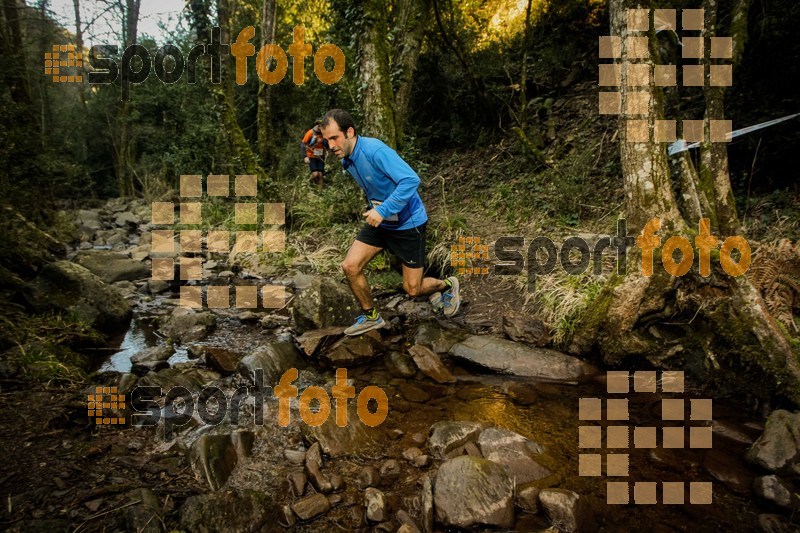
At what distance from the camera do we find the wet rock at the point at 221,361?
3639 mm

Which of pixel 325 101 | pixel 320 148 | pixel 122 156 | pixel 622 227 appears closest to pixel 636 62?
pixel 622 227

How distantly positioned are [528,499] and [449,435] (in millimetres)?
660

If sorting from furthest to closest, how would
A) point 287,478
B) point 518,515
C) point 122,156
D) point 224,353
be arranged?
point 122,156 < point 224,353 < point 287,478 < point 518,515

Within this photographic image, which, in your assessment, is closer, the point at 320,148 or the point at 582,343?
the point at 582,343

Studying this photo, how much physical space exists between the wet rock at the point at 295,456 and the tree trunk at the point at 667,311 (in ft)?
9.05

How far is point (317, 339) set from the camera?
4.08 m

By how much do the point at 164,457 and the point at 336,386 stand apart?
4.54ft

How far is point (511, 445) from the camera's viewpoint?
8.70 ft

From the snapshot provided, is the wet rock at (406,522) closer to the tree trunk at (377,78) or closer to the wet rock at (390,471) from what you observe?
the wet rock at (390,471)

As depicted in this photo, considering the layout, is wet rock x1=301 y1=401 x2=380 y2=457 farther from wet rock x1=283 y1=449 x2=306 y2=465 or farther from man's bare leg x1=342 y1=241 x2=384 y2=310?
man's bare leg x1=342 y1=241 x2=384 y2=310

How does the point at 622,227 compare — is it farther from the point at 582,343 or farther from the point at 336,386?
the point at 336,386

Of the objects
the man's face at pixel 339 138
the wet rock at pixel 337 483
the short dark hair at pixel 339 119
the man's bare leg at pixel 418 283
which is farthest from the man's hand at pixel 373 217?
the wet rock at pixel 337 483

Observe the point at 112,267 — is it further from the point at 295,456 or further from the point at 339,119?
the point at 295,456

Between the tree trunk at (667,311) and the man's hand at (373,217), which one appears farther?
the man's hand at (373,217)
